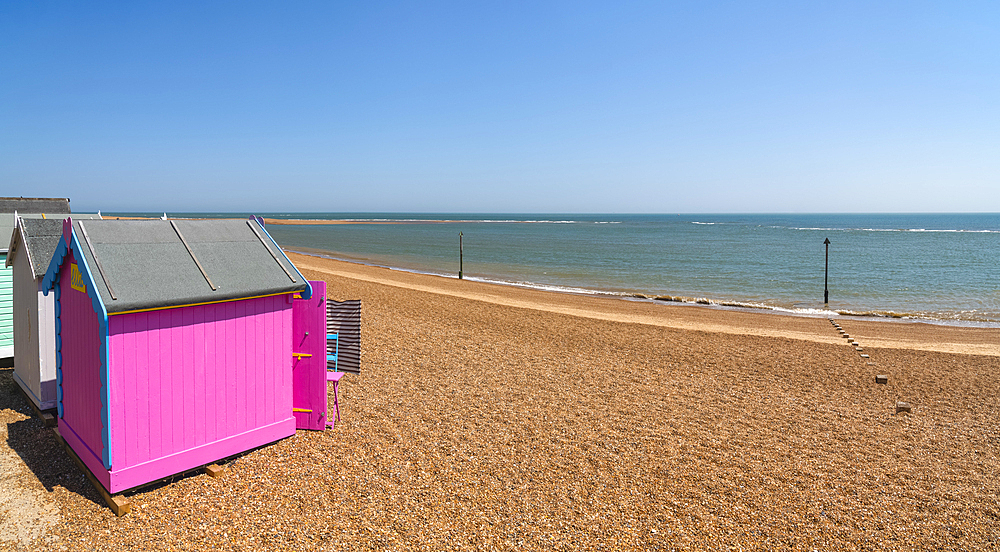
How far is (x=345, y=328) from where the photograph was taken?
8.04 meters

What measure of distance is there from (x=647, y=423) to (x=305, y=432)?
488 cm

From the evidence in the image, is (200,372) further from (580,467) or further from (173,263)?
(580,467)

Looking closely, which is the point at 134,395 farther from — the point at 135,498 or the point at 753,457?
the point at 753,457

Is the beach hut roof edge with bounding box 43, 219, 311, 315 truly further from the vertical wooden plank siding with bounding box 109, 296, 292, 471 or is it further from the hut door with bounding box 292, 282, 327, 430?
the hut door with bounding box 292, 282, 327, 430

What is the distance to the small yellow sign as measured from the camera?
5.65 meters

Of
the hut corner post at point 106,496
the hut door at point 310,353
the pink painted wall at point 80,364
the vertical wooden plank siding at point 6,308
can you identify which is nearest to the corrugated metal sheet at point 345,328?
the hut door at point 310,353

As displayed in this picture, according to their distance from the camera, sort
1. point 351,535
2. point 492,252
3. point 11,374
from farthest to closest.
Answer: point 492,252
point 11,374
point 351,535

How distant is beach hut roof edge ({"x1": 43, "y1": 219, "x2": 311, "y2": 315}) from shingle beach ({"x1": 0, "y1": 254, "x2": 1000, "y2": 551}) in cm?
204

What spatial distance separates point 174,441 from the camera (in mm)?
5758

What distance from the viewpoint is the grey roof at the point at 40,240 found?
720 cm

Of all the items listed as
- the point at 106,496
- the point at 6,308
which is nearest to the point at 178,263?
the point at 106,496

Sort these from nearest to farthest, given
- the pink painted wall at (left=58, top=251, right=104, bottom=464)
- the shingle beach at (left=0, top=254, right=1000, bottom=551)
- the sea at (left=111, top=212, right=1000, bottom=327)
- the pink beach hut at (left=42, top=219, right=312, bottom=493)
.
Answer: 1. the shingle beach at (left=0, top=254, right=1000, bottom=551)
2. the pink beach hut at (left=42, top=219, right=312, bottom=493)
3. the pink painted wall at (left=58, top=251, right=104, bottom=464)
4. the sea at (left=111, top=212, right=1000, bottom=327)

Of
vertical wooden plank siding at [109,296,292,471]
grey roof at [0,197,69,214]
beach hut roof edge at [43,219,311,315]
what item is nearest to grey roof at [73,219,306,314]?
beach hut roof edge at [43,219,311,315]

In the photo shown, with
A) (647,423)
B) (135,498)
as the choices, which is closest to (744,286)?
(647,423)
